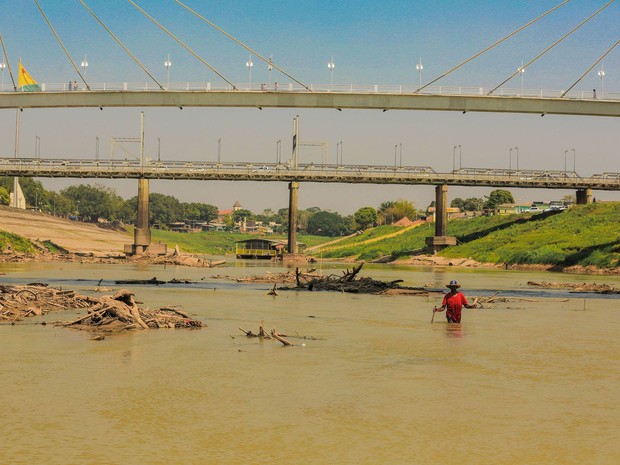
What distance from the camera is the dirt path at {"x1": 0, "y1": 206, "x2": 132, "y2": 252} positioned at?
366ft

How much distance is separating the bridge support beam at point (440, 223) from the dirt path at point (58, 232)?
1820 inches

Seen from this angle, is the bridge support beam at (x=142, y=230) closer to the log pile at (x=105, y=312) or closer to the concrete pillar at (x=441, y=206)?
the concrete pillar at (x=441, y=206)

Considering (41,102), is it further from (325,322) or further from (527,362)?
(527,362)

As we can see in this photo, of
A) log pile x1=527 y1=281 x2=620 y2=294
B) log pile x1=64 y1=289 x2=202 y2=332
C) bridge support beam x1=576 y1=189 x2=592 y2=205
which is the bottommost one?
log pile x1=64 y1=289 x2=202 y2=332

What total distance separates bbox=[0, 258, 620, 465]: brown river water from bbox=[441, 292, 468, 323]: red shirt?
78 centimetres

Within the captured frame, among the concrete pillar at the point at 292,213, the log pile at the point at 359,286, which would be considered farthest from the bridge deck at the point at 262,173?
the log pile at the point at 359,286

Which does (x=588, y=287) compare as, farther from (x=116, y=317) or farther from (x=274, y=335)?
(x=116, y=317)

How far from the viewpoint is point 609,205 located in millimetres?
106562

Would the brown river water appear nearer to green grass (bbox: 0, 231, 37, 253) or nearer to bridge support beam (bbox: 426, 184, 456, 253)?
green grass (bbox: 0, 231, 37, 253)

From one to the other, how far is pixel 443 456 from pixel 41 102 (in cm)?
5244

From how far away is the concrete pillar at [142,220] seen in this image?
9862 cm

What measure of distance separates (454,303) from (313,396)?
38.9 ft

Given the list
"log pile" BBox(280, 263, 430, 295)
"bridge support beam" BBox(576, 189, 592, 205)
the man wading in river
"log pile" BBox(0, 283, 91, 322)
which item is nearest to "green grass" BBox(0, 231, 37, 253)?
"log pile" BBox(280, 263, 430, 295)

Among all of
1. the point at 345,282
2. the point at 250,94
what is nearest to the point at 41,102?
the point at 250,94
